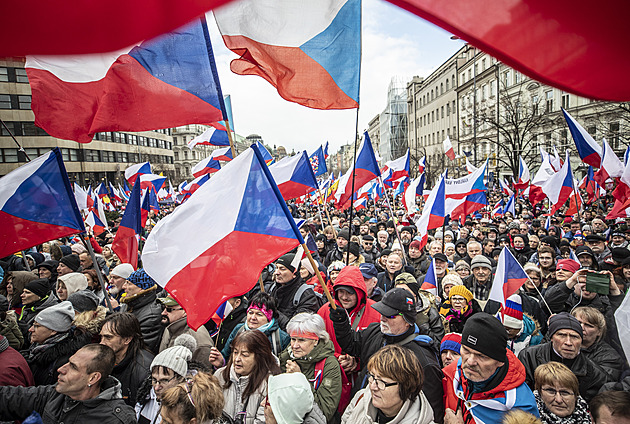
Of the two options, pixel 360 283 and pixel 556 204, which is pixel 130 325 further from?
pixel 556 204

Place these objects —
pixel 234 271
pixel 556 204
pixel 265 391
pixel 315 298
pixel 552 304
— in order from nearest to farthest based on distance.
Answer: pixel 265 391
pixel 234 271
pixel 315 298
pixel 552 304
pixel 556 204

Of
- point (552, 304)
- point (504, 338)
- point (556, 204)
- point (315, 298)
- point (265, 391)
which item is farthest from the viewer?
point (556, 204)

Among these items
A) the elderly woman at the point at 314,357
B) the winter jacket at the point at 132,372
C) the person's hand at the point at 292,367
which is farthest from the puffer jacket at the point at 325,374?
the winter jacket at the point at 132,372

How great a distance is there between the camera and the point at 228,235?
341 cm

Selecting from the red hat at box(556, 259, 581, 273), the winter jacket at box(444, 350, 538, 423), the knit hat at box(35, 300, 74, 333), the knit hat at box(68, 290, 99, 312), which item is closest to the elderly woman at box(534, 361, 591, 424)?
the winter jacket at box(444, 350, 538, 423)

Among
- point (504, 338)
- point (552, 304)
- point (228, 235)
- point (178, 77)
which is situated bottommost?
point (552, 304)

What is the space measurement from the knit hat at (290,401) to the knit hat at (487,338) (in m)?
1.21

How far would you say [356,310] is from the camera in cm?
413

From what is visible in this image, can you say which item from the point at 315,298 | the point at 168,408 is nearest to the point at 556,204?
the point at 315,298

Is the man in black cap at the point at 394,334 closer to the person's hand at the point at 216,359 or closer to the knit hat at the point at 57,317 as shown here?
the person's hand at the point at 216,359

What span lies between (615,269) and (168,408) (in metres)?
6.60

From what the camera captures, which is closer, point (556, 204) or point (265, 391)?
point (265, 391)

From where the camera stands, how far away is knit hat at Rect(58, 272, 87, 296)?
16.9 ft

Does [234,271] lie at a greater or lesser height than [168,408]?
greater
